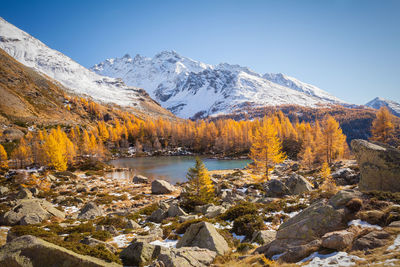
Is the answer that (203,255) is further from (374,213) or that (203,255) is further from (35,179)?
(35,179)

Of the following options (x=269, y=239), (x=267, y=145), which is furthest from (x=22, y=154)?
(x=269, y=239)

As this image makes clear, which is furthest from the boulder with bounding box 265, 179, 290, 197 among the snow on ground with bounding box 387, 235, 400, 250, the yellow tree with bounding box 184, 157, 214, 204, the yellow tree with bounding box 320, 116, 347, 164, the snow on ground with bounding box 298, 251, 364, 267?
the yellow tree with bounding box 320, 116, 347, 164

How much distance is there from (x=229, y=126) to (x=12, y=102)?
441 ft

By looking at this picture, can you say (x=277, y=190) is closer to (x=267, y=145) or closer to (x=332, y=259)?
(x=267, y=145)

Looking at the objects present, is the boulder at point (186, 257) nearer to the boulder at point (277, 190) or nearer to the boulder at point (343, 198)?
the boulder at point (343, 198)

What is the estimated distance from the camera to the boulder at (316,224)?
8505 millimetres

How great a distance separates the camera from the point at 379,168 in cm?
1427

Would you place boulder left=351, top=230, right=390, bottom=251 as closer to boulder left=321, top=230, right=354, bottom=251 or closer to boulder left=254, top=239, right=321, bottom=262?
boulder left=321, top=230, right=354, bottom=251

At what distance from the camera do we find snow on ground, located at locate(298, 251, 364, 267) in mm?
6133

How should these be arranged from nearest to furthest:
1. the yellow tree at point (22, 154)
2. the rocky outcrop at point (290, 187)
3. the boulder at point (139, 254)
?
the boulder at point (139, 254)
the rocky outcrop at point (290, 187)
the yellow tree at point (22, 154)

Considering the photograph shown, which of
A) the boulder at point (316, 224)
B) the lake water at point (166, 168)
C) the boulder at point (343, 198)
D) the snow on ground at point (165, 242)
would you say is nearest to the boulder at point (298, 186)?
the boulder at point (343, 198)

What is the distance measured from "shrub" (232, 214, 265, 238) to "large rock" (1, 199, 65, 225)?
65.9ft

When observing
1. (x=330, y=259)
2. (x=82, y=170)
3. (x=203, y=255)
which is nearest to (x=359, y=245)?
(x=330, y=259)

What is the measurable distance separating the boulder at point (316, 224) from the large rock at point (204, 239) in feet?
9.92
